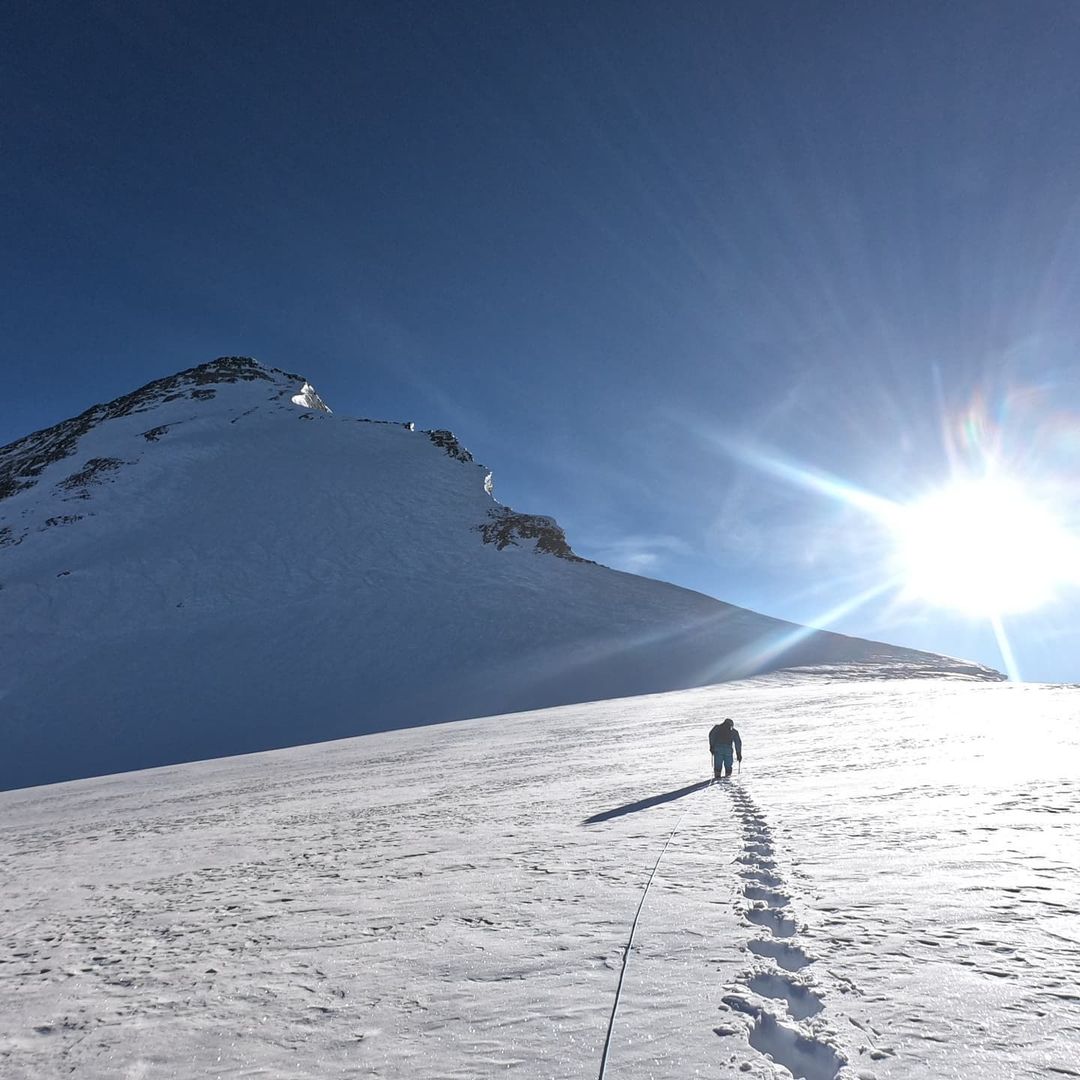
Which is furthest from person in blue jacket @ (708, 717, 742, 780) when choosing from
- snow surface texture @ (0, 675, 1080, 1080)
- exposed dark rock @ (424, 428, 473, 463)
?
exposed dark rock @ (424, 428, 473, 463)

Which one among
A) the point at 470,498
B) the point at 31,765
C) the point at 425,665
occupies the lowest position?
the point at 31,765

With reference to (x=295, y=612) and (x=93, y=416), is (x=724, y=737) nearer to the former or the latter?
(x=295, y=612)

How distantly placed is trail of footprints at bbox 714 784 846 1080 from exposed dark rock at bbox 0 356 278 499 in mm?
88610

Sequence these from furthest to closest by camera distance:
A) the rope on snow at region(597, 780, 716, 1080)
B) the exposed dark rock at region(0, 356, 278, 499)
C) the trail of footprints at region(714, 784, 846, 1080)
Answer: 1. the exposed dark rock at region(0, 356, 278, 499)
2. the rope on snow at region(597, 780, 716, 1080)
3. the trail of footprints at region(714, 784, 846, 1080)

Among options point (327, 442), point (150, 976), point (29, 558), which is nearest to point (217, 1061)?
→ point (150, 976)

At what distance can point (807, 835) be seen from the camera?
7.47 metres

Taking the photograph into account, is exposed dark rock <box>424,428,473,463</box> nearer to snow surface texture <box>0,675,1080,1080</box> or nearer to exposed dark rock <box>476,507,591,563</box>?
exposed dark rock <box>476,507,591,563</box>

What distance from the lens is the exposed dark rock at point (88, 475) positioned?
217 feet

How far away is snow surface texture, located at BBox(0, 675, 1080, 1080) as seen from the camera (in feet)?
11.8

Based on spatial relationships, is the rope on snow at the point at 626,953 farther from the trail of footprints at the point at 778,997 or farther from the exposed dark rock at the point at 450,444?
the exposed dark rock at the point at 450,444

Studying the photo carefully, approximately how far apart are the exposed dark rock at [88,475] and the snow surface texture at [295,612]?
A: 386 mm

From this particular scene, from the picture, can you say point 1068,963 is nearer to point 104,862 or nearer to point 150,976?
point 150,976

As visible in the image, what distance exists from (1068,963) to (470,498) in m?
66.8

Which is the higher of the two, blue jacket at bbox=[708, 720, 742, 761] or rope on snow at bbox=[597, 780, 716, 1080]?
blue jacket at bbox=[708, 720, 742, 761]
